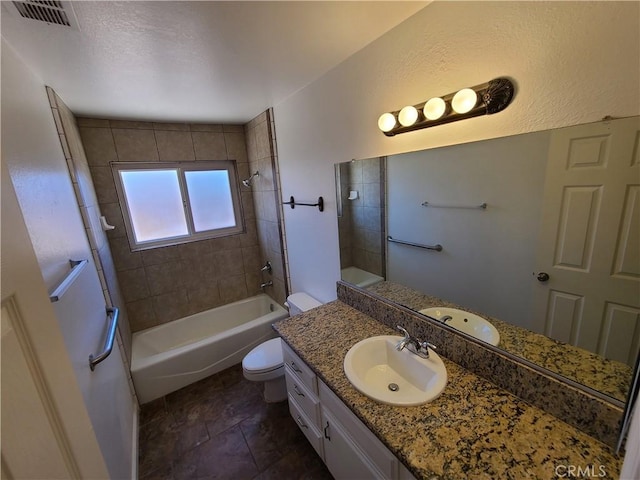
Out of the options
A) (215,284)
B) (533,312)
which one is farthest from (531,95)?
(215,284)

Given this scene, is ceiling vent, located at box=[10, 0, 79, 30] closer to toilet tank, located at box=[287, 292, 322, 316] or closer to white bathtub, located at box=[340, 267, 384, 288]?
white bathtub, located at box=[340, 267, 384, 288]

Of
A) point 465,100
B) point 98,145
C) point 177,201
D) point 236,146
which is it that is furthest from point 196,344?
point 465,100

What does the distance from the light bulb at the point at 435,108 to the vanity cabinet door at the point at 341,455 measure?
1.43m

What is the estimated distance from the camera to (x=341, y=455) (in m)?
1.24

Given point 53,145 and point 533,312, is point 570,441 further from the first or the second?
point 53,145

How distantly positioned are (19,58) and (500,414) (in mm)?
2493

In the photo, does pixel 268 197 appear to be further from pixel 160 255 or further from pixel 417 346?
pixel 417 346

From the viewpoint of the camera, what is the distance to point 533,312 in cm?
100

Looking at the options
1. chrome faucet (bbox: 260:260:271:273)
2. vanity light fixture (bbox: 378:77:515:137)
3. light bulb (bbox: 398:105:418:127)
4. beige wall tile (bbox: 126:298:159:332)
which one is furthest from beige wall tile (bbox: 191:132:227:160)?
light bulb (bbox: 398:105:418:127)

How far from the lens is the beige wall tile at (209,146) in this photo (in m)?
2.71

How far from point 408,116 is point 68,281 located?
153 cm

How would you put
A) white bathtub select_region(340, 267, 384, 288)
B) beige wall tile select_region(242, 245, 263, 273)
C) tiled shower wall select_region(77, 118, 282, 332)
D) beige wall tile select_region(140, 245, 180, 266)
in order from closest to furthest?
1. white bathtub select_region(340, 267, 384, 288)
2. tiled shower wall select_region(77, 118, 282, 332)
3. beige wall tile select_region(140, 245, 180, 266)
4. beige wall tile select_region(242, 245, 263, 273)

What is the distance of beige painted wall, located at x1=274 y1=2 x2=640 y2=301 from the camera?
720 mm

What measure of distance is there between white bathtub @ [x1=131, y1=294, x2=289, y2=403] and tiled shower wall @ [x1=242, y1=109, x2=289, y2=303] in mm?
379
